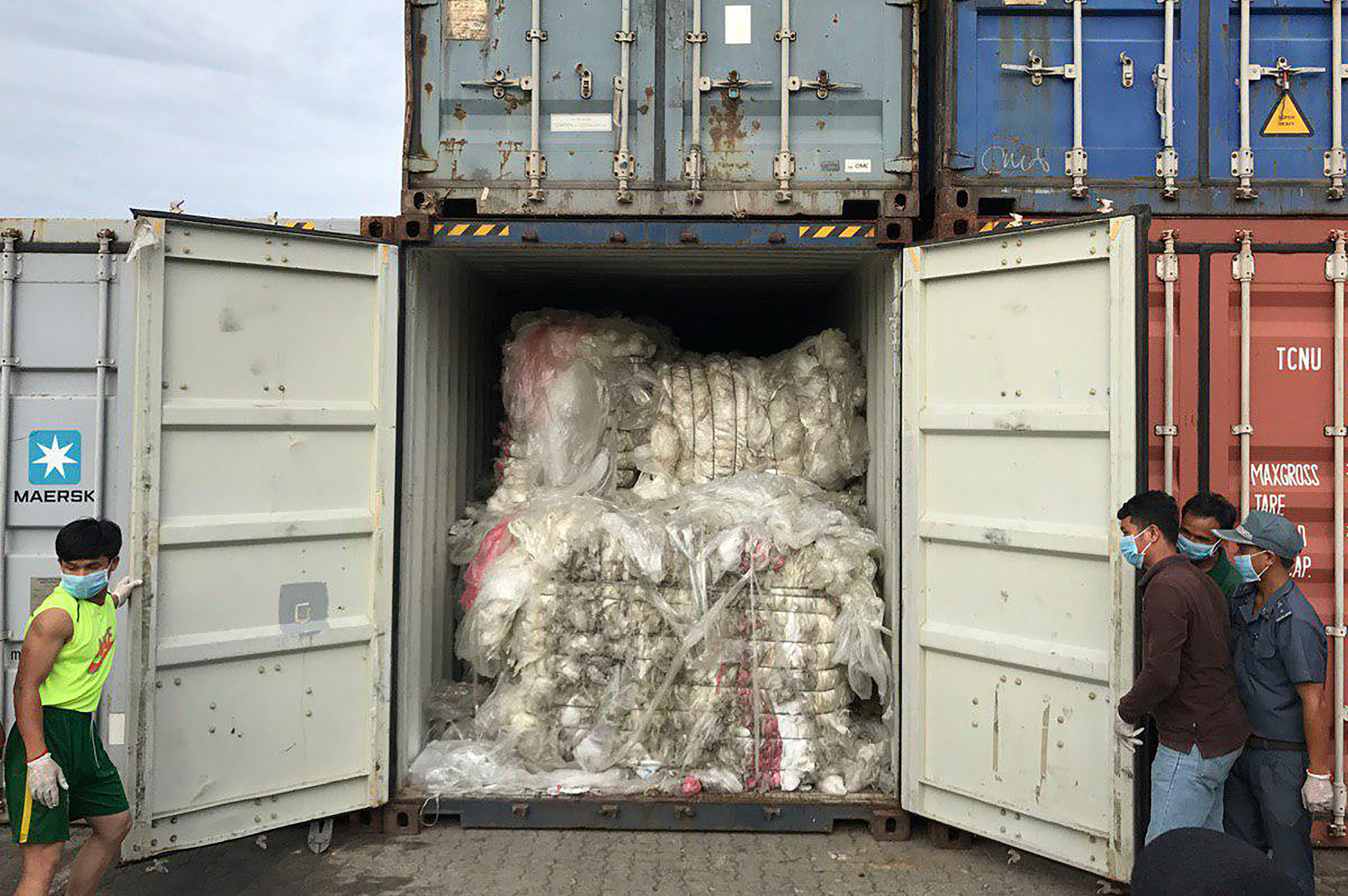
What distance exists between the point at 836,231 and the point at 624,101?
1.13 meters

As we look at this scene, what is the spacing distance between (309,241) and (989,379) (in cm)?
296

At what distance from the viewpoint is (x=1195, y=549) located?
11.8ft

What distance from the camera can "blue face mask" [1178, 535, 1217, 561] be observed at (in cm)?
357

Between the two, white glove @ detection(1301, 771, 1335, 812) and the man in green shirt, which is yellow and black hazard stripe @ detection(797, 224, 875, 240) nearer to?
the man in green shirt

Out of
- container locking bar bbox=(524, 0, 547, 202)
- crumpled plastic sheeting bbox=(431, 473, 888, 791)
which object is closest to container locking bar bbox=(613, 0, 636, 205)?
container locking bar bbox=(524, 0, 547, 202)

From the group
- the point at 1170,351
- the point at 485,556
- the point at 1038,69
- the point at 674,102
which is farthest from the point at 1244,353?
the point at 485,556

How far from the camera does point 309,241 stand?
420 cm

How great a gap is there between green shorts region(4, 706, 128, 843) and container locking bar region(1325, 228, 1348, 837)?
4.82 m

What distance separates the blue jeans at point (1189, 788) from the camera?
338 cm

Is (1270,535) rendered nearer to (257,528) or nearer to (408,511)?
(408,511)

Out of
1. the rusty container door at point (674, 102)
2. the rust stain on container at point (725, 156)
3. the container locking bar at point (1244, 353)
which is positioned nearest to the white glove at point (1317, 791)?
the container locking bar at point (1244, 353)

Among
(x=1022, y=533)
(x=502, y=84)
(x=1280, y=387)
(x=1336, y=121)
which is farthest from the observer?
(x=502, y=84)

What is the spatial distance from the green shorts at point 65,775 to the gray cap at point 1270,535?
13.1 feet

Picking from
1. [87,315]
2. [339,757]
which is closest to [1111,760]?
[339,757]
